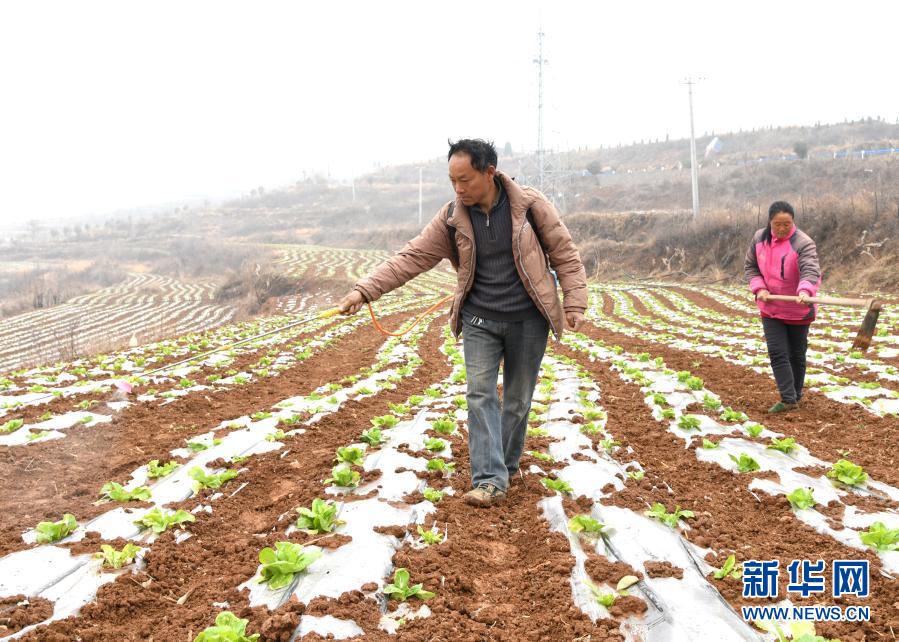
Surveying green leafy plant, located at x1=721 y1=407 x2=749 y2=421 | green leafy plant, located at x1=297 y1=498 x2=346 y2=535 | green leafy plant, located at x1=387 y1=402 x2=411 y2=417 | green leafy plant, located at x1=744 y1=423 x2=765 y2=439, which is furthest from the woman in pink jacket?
green leafy plant, located at x1=297 y1=498 x2=346 y2=535

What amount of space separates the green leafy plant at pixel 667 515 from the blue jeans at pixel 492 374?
106cm

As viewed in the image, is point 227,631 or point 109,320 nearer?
point 227,631

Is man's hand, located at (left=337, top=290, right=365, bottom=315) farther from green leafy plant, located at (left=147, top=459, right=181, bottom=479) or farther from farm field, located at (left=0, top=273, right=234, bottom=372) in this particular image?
farm field, located at (left=0, top=273, right=234, bottom=372)

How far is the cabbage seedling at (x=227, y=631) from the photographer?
2.72m

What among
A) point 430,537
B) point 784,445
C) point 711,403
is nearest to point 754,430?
point 784,445

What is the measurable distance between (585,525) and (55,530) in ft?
11.1

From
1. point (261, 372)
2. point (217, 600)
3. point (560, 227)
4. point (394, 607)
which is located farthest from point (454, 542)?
point (261, 372)

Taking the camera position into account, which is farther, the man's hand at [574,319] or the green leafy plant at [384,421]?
the green leafy plant at [384,421]

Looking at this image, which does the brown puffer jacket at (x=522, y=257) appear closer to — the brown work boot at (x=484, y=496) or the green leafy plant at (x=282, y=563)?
the brown work boot at (x=484, y=496)

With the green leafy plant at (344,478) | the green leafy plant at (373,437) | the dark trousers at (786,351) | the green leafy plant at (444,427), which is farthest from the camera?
the dark trousers at (786,351)

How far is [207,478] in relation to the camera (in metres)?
4.92

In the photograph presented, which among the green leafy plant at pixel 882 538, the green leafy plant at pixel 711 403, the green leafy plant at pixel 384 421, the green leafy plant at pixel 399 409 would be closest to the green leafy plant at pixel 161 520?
the green leafy plant at pixel 384 421

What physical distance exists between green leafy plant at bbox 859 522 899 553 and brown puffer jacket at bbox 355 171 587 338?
7.17 ft

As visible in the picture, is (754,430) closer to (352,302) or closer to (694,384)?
(694,384)
